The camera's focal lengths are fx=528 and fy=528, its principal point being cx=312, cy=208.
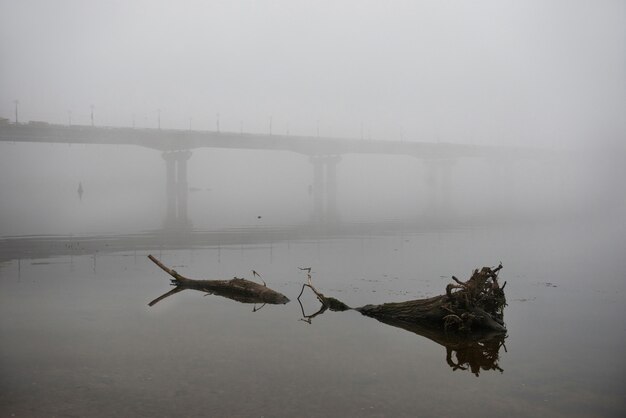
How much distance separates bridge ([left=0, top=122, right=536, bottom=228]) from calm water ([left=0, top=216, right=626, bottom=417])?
70.4 m

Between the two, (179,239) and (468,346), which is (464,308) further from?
(179,239)

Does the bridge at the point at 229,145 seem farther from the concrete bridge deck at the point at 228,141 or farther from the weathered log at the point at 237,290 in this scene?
the weathered log at the point at 237,290

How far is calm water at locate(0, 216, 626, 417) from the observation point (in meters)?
9.95

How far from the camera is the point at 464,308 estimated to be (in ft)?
46.7

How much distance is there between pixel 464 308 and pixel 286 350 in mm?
4943

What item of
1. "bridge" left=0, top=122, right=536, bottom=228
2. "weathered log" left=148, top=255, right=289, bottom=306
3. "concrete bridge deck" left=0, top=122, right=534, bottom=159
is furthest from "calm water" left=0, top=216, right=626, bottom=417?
"concrete bridge deck" left=0, top=122, right=534, bottom=159

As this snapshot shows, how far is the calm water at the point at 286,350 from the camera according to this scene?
9945 mm

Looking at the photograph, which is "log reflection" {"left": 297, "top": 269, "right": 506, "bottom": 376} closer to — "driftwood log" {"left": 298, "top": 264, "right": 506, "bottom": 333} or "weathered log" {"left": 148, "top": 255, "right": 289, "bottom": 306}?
"driftwood log" {"left": 298, "top": 264, "right": 506, "bottom": 333}

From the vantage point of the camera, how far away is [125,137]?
118 m

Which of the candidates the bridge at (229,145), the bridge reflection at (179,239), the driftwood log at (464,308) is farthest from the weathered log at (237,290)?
the bridge at (229,145)

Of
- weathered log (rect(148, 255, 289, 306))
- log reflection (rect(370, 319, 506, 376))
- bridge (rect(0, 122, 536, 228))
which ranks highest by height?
bridge (rect(0, 122, 536, 228))

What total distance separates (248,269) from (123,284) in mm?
6040

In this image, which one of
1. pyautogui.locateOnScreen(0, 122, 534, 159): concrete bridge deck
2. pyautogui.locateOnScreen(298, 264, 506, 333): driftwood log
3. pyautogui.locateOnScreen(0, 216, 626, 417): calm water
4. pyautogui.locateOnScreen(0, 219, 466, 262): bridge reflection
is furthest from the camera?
pyautogui.locateOnScreen(0, 122, 534, 159): concrete bridge deck

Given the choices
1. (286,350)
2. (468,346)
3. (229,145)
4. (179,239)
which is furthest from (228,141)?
(468,346)
